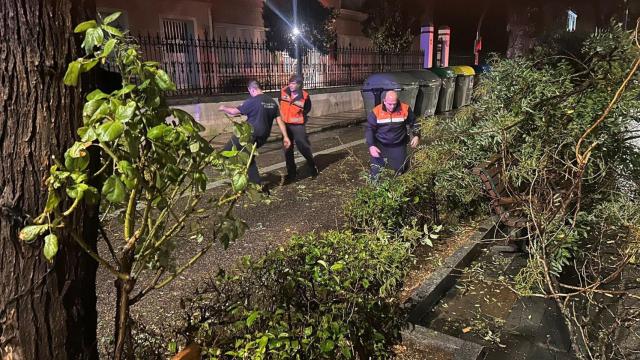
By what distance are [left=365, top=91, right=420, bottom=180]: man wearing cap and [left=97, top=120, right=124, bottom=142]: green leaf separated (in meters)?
5.12

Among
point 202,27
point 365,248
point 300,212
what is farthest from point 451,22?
point 365,248

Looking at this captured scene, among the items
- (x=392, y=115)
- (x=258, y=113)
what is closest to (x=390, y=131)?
(x=392, y=115)

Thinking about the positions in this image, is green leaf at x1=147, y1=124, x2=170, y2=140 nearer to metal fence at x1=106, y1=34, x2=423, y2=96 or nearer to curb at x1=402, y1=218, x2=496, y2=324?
curb at x1=402, y1=218, x2=496, y2=324

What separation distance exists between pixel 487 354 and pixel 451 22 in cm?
3361

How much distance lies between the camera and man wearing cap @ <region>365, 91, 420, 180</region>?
6.23 meters

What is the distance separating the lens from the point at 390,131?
629 cm

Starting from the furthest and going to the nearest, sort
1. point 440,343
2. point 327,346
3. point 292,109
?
point 292,109, point 440,343, point 327,346

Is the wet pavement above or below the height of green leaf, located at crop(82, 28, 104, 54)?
below

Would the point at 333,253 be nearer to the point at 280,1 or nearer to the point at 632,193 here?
the point at 632,193

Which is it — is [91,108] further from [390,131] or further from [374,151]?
[390,131]

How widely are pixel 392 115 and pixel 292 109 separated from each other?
207cm

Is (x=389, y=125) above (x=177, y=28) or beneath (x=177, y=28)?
beneath

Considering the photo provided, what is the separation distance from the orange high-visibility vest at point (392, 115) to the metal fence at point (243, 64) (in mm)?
6599

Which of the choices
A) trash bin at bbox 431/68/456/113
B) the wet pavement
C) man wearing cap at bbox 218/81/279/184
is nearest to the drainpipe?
trash bin at bbox 431/68/456/113
